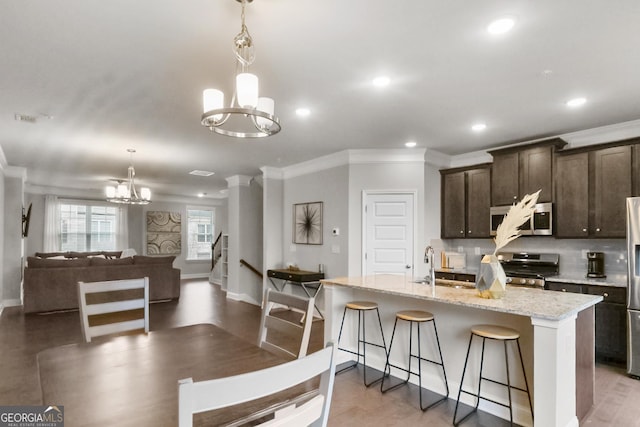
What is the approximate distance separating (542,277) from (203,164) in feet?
18.2

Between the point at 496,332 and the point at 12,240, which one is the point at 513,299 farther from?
the point at 12,240

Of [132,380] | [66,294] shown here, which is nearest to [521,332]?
[132,380]

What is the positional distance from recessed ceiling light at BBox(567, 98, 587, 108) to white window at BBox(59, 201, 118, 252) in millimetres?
10953

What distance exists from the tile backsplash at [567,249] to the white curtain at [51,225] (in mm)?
9444

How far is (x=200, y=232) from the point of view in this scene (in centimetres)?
1216

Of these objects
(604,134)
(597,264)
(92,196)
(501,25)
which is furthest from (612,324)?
(92,196)

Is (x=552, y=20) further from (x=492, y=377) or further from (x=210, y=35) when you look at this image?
(x=492, y=377)

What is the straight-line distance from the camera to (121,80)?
3078 mm

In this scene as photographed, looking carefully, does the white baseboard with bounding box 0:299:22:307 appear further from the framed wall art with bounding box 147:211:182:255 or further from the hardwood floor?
the framed wall art with bounding box 147:211:182:255

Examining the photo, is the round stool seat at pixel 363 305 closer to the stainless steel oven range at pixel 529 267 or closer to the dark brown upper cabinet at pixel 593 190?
the stainless steel oven range at pixel 529 267

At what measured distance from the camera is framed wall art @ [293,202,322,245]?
20.2ft

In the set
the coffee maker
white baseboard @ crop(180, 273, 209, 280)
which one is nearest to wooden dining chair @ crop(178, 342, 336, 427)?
the coffee maker

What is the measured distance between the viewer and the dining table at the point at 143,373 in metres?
1.13

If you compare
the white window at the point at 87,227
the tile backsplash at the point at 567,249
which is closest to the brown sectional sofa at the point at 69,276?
the white window at the point at 87,227
